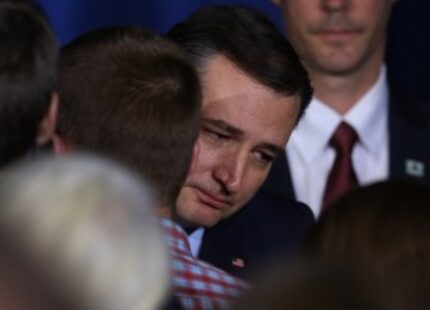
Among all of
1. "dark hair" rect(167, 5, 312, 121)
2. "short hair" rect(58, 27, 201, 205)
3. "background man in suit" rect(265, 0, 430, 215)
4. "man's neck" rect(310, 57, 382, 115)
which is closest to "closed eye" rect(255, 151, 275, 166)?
"dark hair" rect(167, 5, 312, 121)

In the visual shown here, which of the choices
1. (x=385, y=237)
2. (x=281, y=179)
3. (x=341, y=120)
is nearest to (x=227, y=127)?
(x=281, y=179)

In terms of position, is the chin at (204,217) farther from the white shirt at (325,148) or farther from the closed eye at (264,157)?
the white shirt at (325,148)

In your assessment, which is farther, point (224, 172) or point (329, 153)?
point (329, 153)

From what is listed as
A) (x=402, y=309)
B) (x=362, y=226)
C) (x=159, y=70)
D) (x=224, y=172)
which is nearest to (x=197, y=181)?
(x=224, y=172)

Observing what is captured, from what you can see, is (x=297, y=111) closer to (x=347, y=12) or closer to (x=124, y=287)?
(x=347, y=12)

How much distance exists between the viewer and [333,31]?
316 cm

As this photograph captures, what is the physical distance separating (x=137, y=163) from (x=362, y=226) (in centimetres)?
52

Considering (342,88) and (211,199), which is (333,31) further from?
(211,199)

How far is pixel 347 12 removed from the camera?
3.17 metres

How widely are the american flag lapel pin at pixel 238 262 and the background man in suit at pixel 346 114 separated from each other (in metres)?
0.42

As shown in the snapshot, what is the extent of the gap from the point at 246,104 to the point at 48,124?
761 mm

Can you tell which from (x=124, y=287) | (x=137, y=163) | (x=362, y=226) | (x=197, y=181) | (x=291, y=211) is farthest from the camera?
(x=291, y=211)

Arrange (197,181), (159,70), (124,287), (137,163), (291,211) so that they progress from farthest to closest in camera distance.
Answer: (291,211), (197,181), (159,70), (137,163), (124,287)

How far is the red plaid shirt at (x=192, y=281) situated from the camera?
1.80m
